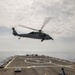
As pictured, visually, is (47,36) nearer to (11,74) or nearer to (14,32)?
(14,32)

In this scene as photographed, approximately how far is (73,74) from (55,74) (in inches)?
251

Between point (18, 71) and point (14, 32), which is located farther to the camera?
point (18, 71)

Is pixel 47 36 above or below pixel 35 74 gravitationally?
above

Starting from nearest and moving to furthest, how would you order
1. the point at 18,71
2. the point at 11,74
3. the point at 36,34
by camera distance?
the point at 36,34, the point at 11,74, the point at 18,71

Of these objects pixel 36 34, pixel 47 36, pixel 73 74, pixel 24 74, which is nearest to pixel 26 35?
pixel 36 34

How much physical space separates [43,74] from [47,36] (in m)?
13.0

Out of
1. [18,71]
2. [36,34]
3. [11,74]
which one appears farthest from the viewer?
[18,71]

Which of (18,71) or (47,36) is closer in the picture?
A: (47,36)

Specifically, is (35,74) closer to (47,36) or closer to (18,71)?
(18,71)

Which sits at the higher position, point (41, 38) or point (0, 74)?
point (41, 38)

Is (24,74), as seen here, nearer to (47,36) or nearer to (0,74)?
(0,74)

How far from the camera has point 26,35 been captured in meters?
46.6

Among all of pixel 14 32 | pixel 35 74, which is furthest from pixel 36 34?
pixel 35 74

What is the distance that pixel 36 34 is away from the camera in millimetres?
45719
